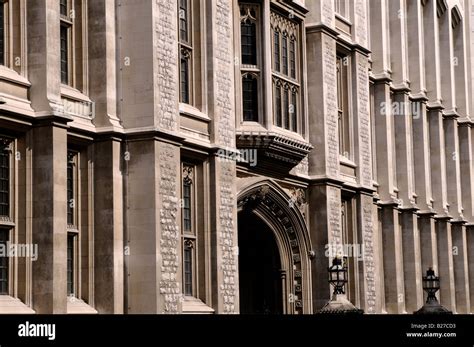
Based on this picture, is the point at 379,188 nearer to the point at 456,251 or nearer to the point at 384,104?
the point at 384,104

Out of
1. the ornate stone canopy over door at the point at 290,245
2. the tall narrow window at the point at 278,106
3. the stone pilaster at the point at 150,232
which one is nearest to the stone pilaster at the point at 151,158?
the stone pilaster at the point at 150,232

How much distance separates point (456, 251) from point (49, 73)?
3354 centimetres

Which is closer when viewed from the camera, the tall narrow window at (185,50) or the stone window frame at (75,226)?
the stone window frame at (75,226)

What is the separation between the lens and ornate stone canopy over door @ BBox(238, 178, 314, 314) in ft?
120

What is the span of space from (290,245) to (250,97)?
18.4 feet

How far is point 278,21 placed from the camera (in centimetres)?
3656

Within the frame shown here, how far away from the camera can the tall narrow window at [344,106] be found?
4169 centimetres

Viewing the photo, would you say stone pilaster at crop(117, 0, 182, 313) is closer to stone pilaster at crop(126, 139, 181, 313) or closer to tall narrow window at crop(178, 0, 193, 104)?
stone pilaster at crop(126, 139, 181, 313)

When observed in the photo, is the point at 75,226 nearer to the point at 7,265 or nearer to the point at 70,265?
the point at 70,265

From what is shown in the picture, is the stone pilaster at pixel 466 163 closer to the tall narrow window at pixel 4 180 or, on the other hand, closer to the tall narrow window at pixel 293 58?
the tall narrow window at pixel 293 58

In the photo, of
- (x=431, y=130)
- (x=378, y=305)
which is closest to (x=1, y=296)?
(x=378, y=305)

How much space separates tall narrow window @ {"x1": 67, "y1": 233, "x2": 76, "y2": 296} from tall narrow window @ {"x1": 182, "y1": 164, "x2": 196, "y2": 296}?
3.96m

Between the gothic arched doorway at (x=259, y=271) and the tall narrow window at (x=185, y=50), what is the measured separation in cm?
663

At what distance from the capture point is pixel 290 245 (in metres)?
37.8
